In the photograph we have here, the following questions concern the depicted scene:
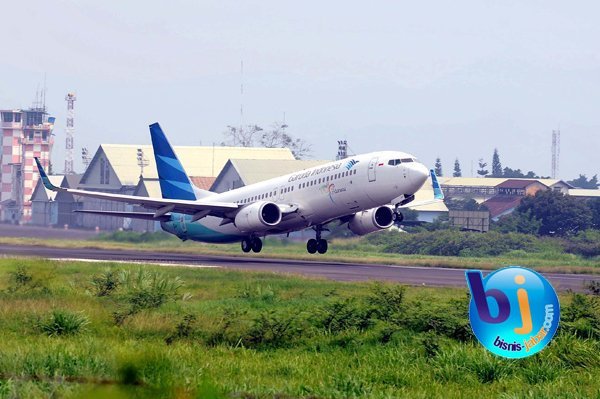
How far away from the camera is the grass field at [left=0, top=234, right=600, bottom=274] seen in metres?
48.5

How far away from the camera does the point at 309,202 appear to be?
44.4 metres

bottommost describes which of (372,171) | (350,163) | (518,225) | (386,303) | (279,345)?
(279,345)

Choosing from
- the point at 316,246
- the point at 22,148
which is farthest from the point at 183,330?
the point at 22,148

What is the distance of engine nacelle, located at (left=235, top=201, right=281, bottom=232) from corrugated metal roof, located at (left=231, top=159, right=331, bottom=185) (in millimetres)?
51327

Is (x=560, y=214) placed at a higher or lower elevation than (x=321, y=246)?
higher

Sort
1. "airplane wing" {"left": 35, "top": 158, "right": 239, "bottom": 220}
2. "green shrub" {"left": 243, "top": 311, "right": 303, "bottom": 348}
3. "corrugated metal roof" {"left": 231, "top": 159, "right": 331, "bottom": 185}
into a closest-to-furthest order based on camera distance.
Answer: "green shrub" {"left": 243, "top": 311, "right": 303, "bottom": 348}, "airplane wing" {"left": 35, "top": 158, "right": 239, "bottom": 220}, "corrugated metal roof" {"left": 231, "top": 159, "right": 331, "bottom": 185}

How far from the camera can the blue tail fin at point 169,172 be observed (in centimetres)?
5212

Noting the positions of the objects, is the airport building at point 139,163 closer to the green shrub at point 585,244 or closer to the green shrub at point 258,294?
the green shrub at point 585,244

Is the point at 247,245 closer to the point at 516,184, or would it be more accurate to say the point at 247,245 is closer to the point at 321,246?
the point at 321,246

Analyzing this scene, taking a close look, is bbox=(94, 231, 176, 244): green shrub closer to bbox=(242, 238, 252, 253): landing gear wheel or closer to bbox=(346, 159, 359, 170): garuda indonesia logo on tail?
bbox=(242, 238, 252, 253): landing gear wheel

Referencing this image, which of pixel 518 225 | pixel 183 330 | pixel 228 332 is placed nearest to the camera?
pixel 228 332

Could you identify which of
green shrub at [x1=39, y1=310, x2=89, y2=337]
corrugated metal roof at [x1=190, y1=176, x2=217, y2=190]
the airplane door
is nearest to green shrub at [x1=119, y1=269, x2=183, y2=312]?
green shrub at [x1=39, y1=310, x2=89, y2=337]

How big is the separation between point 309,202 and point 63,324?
27.5 m

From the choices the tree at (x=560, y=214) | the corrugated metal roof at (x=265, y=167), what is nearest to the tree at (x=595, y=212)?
the tree at (x=560, y=214)
